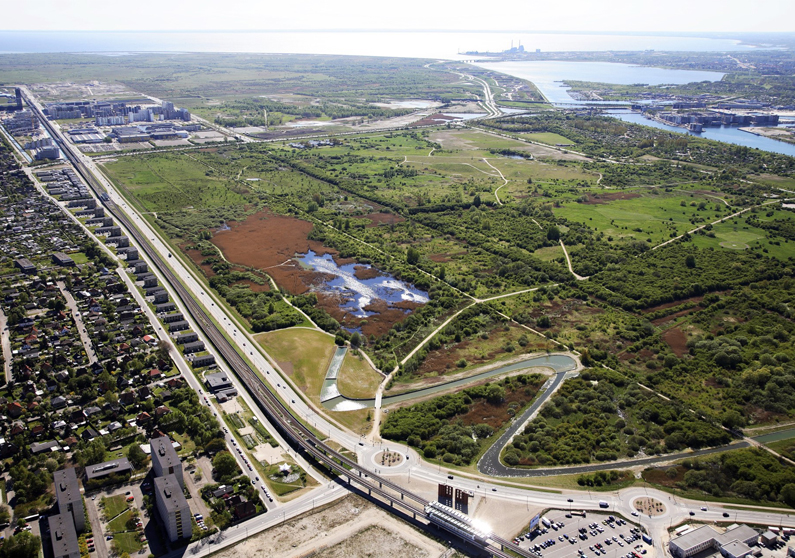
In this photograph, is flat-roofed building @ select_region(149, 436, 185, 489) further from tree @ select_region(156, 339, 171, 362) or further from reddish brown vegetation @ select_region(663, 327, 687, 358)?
reddish brown vegetation @ select_region(663, 327, 687, 358)

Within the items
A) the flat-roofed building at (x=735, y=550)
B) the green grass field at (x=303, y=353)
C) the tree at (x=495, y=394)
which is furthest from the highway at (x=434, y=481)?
the tree at (x=495, y=394)

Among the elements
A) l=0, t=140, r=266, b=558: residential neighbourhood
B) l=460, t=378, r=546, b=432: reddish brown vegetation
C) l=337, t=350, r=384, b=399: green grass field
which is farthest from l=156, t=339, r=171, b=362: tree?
l=460, t=378, r=546, b=432: reddish brown vegetation

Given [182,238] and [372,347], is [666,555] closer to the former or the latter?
[372,347]

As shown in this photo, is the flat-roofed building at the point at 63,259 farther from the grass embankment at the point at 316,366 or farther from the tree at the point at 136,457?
the tree at the point at 136,457

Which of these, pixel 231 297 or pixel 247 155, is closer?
pixel 231 297

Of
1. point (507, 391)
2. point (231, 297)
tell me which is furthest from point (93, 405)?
point (507, 391)
